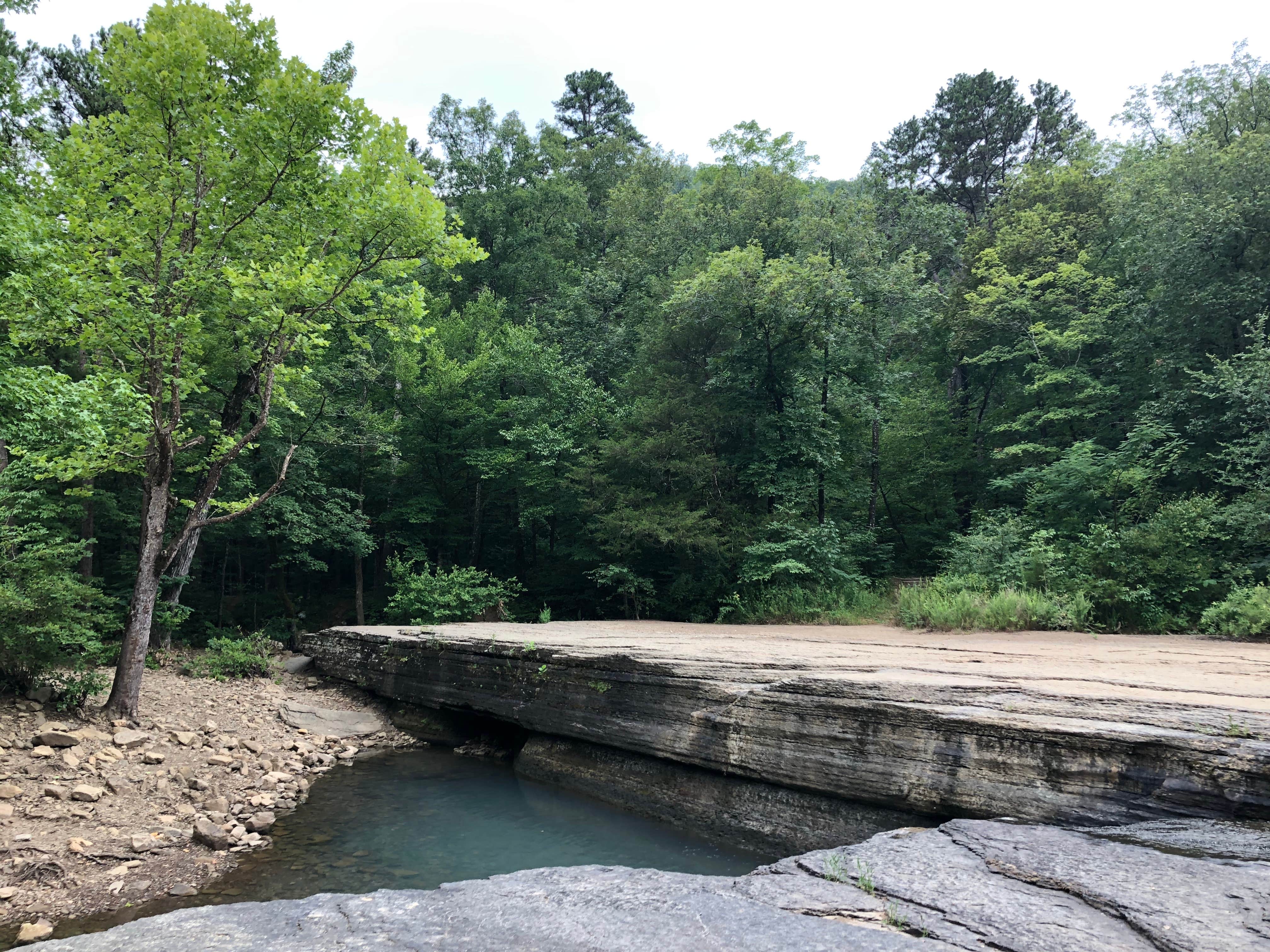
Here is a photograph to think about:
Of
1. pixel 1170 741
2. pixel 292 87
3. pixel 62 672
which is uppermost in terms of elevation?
pixel 292 87

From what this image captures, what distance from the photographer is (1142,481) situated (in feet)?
41.1

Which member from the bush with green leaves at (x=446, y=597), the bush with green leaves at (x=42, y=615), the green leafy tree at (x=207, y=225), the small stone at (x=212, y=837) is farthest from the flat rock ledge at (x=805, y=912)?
the bush with green leaves at (x=446, y=597)

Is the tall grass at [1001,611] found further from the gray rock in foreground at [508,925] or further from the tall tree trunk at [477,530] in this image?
the tall tree trunk at [477,530]

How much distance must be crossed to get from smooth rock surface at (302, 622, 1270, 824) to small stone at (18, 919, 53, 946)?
4.60 meters

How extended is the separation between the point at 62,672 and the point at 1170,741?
11.3 m

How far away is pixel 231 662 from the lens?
12141 millimetres

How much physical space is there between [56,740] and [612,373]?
1665 centimetres

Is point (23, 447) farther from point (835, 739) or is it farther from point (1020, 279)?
point (1020, 279)

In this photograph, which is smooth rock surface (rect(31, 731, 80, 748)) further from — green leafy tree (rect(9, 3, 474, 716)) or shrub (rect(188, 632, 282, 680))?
shrub (rect(188, 632, 282, 680))

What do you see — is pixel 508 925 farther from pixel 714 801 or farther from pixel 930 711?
pixel 714 801

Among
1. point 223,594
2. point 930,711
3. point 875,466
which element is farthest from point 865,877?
point 223,594

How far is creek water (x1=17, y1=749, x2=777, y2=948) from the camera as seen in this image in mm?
5113

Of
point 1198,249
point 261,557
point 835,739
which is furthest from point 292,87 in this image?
point 261,557

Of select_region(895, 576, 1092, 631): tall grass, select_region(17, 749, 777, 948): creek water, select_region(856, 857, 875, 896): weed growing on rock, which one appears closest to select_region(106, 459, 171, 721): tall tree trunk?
select_region(17, 749, 777, 948): creek water
